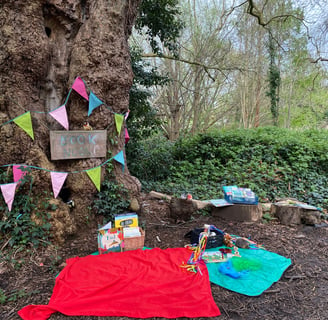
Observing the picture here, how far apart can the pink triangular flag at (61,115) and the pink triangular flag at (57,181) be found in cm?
63

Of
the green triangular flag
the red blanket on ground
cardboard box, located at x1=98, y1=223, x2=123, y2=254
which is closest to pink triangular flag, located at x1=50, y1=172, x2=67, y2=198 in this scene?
cardboard box, located at x1=98, y1=223, x2=123, y2=254

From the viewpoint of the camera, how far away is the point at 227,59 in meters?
11.5

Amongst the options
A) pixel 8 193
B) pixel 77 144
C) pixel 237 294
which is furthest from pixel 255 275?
pixel 8 193

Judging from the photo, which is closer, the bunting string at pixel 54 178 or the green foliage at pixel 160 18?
the bunting string at pixel 54 178

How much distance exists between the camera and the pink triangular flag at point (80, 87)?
10.5ft

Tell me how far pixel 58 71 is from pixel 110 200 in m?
1.96

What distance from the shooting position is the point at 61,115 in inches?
125

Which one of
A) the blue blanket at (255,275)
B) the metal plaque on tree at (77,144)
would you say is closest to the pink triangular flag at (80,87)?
the metal plaque on tree at (77,144)

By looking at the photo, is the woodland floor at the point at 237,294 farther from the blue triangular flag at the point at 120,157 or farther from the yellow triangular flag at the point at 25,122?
the yellow triangular flag at the point at 25,122

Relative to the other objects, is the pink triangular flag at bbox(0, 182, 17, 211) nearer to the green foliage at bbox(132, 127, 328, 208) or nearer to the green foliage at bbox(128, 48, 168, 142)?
the green foliage at bbox(132, 127, 328, 208)

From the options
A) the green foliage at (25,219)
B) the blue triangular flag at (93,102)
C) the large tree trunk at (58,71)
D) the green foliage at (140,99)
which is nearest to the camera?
the green foliage at (25,219)

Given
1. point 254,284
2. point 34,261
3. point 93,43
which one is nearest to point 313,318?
point 254,284

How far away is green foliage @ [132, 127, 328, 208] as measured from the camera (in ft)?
18.4

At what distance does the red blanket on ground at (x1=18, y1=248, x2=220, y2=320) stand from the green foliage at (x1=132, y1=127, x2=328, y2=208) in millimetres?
2861
